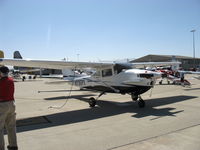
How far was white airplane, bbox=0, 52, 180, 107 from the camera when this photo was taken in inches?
372

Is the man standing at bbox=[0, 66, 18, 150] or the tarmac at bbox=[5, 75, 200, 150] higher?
the man standing at bbox=[0, 66, 18, 150]

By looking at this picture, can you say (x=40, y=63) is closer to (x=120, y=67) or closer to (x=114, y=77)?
(x=114, y=77)

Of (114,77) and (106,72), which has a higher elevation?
(106,72)

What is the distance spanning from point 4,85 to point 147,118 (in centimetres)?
521

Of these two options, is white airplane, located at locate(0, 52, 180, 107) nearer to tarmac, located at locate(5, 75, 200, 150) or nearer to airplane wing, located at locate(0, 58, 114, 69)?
airplane wing, located at locate(0, 58, 114, 69)

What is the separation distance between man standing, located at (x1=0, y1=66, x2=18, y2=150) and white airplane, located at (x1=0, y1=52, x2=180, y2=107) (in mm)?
4388

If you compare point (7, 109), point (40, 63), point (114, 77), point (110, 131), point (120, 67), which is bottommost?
point (110, 131)

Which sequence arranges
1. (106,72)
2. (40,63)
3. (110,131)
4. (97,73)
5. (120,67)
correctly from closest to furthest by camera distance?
(110,131)
(40,63)
(120,67)
(106,72)
(97,73)

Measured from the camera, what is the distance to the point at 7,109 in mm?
4586

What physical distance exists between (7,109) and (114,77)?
6738 millimetres

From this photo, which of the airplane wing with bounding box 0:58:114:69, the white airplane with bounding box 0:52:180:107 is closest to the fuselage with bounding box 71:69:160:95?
the white airplane with bounding box 0:52:180:107

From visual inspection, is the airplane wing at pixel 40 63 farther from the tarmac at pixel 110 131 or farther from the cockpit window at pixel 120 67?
the tarmac at pixel 110 131

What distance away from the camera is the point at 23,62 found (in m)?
9.20

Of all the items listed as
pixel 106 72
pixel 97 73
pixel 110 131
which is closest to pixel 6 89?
pixel 110 131
